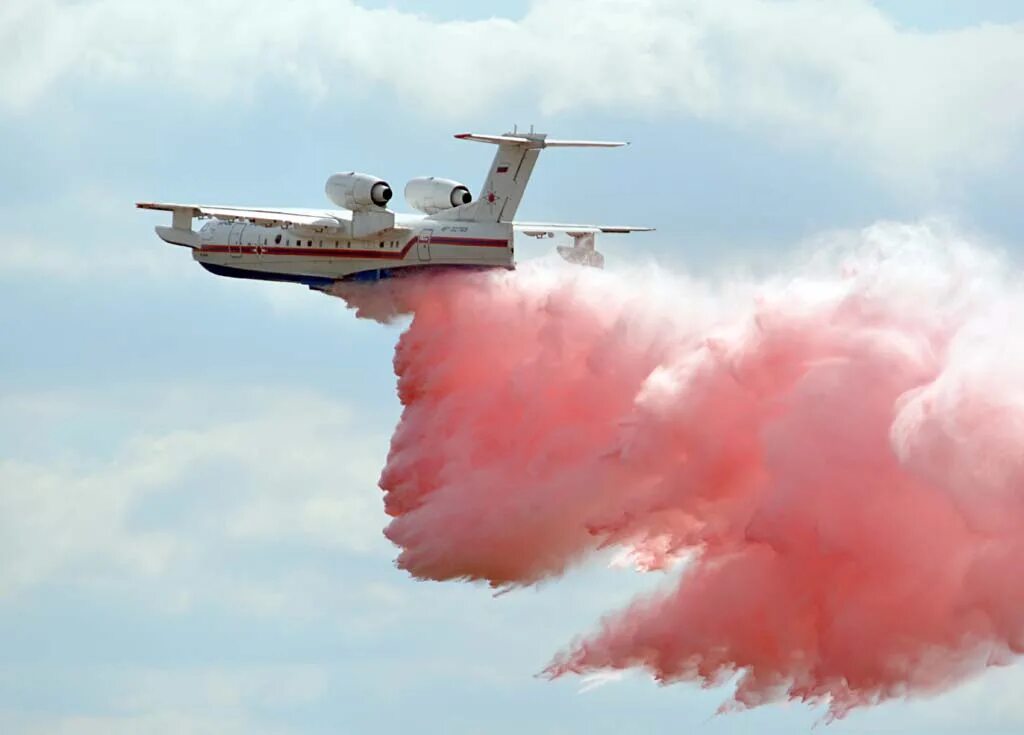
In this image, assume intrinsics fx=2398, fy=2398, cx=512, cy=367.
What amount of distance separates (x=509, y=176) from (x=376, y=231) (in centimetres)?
316

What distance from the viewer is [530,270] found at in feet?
164

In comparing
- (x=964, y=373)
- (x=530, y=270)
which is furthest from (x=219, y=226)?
(x=964, y=373)

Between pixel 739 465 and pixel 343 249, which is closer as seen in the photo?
pixel 739 465

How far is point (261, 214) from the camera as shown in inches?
2117

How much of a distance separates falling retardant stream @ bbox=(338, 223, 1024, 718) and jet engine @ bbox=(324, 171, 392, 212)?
1833 millimetres

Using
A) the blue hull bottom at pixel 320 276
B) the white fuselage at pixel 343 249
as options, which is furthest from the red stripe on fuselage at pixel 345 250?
the blue hull bottom at pixel 320 276

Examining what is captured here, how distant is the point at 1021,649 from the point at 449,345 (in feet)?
62.2

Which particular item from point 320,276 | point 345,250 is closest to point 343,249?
point 345,250

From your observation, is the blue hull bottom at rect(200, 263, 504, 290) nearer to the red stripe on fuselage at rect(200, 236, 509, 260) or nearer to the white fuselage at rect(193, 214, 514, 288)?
the white fuselage at rect(193, 214, 514, 288)

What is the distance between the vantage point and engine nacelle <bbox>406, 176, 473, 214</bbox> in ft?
173

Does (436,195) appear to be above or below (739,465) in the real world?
above

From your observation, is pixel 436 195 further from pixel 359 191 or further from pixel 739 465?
pixel 739 465

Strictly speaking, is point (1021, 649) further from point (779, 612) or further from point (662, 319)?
point (662, 319)

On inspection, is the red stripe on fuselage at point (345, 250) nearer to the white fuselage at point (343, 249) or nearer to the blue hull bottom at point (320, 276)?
the white fuselage at point (343, 249)
